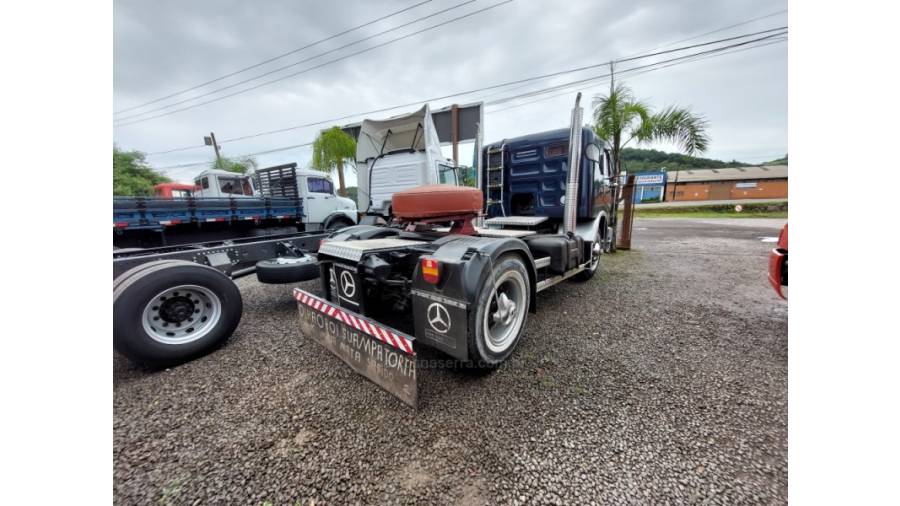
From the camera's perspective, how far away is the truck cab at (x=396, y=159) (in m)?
5.82

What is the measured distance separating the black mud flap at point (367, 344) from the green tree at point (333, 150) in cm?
1023

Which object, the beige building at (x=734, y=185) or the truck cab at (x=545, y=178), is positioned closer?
the truck cab at (x=545, y=178)

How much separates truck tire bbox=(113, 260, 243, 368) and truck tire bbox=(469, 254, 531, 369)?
99.6 inches

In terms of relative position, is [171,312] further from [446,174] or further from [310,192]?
[310,192]

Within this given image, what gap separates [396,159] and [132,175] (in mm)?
33517

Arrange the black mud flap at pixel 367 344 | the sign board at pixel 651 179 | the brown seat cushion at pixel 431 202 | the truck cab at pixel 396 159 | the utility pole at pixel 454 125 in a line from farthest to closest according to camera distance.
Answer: the utility pole at pixel 454 125, the sign board at pixel 651 179, the truck cab at pixel 396 159, the brown seat cushion at pixel 431 202, the black mud flap at pixel 367 344

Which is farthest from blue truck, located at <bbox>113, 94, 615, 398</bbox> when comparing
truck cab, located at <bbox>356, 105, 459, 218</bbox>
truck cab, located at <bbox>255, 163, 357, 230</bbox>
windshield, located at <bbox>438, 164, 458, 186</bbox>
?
truck cab, located at <bbox>255, 163, 357, 230</bbox>

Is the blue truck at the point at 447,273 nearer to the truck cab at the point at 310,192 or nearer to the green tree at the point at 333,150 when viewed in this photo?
the truck cab at the point at 310,192

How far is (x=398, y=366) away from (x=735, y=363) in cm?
303

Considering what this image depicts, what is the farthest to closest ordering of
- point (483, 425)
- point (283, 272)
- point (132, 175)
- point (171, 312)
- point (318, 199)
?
point (132, 175)
point (318, 199)
point (283, 272)
point (171, 312)
point (483, 425)

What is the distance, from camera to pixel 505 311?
2684 millimetres

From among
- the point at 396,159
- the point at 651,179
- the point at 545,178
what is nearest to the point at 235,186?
the point at 396,159

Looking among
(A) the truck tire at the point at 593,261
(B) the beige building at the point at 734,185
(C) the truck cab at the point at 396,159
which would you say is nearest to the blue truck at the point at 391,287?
(A) the truck tire at the point at 593,261

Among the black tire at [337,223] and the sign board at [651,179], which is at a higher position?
the sign board at [651,179]
